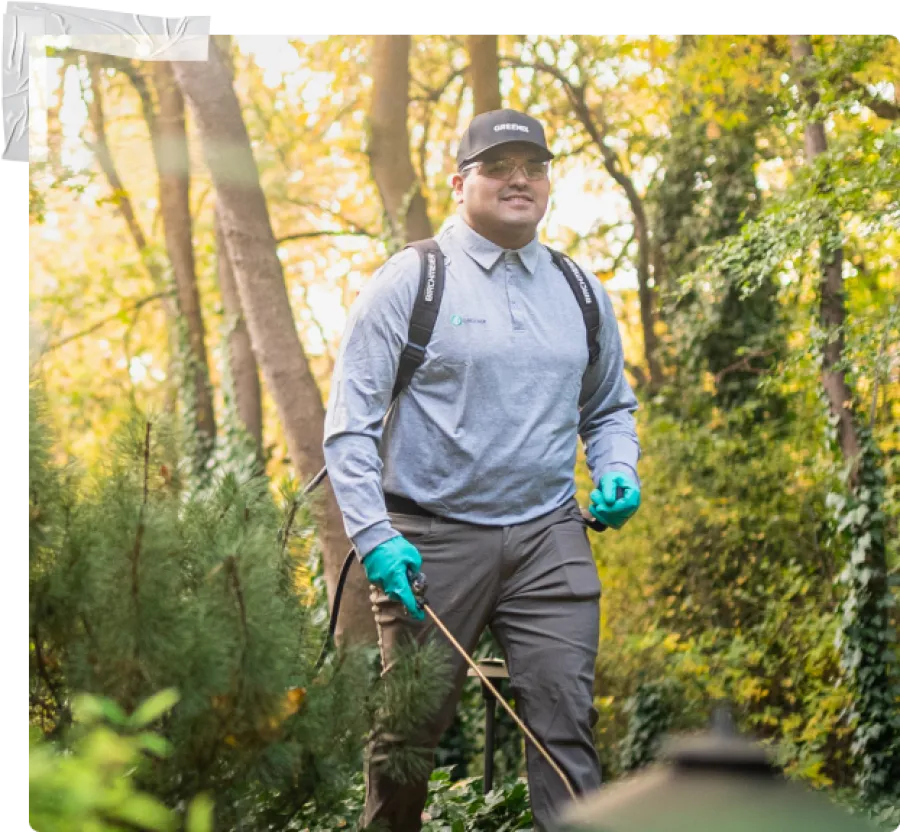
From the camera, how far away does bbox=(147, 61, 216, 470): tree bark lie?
10.3m

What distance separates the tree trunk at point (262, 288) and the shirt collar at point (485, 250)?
3036mm

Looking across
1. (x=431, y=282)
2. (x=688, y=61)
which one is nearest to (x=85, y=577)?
(x=431, y=282)

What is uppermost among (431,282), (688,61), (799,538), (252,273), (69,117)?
(688,61)

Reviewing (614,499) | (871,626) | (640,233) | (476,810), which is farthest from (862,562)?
(640,233)

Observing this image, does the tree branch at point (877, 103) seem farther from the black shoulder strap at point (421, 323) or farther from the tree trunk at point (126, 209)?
the tree trunk at point (126, 209)

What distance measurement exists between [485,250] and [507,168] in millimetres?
224

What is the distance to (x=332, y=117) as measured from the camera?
1048 centimetres

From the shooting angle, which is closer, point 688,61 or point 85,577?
point 85,577

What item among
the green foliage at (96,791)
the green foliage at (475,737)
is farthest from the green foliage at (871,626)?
the green foliage at (96,791)

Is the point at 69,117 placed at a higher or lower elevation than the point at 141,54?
higher

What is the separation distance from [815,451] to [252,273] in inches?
133

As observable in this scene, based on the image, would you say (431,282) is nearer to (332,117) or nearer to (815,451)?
(815,451)

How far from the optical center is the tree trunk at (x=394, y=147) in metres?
7.22
